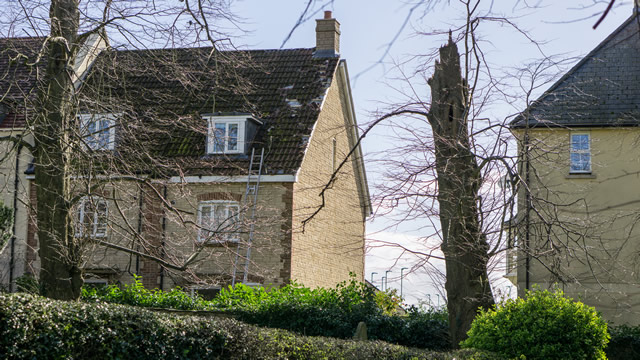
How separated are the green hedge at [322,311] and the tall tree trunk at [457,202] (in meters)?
1.86

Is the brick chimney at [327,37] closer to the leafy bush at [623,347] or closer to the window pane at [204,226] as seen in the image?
the window pane at [204,226]

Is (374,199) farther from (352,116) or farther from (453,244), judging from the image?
(352,116)

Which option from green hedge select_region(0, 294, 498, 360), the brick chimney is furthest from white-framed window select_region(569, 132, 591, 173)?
green hedge select_region(0, 294, 498, 360)

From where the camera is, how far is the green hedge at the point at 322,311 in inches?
643

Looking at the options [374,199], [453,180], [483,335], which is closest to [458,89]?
[453,180]

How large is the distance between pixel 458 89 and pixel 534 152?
236cm

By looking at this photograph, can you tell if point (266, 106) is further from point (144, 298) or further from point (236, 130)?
point (144, 298)

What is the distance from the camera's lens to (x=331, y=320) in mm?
16484

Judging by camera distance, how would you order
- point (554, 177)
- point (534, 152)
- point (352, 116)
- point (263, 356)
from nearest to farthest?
point (263, 356) → point (534, 152) → point (554, 177) → point (352, 116)

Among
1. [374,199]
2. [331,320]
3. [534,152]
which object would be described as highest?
[534,152]

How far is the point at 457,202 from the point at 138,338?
24.0 feet

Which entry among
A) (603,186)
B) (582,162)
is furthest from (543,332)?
(582,162)

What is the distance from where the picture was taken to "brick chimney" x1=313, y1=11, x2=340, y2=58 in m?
27.2

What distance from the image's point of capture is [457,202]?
45.9 ft
